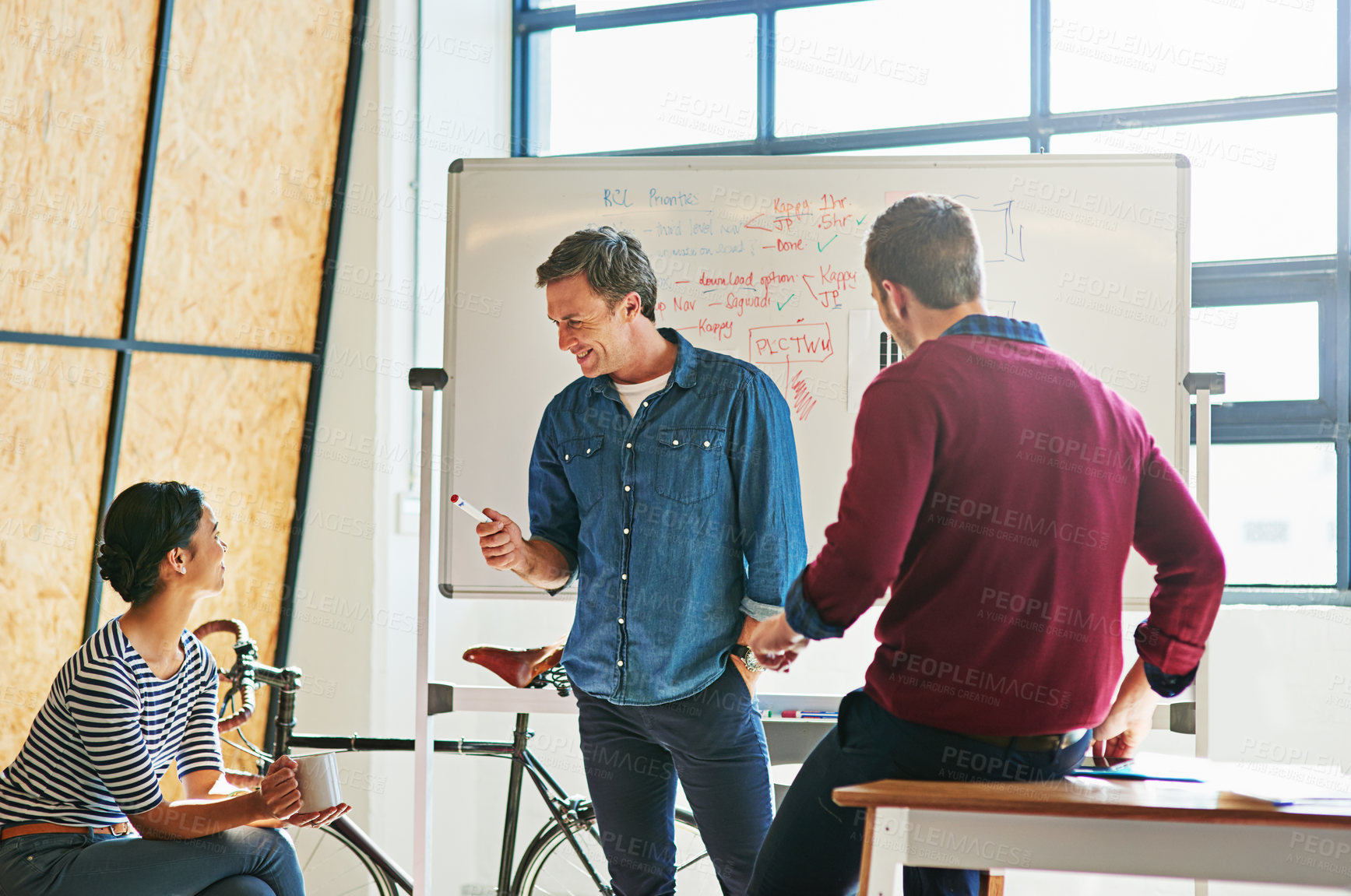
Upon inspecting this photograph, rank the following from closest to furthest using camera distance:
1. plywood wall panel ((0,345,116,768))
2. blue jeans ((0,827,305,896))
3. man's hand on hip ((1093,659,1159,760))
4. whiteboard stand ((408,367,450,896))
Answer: man's hand on hip ((1093,659,1159,760)), blue jeans ((0,827,305,896)), whiteboard stand ((408,367,450,896)), plywood wall panel ((0,345,116,768))

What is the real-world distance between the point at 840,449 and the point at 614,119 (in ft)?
5.62

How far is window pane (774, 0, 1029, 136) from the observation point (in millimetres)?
3299

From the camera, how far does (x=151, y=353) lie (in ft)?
9.87

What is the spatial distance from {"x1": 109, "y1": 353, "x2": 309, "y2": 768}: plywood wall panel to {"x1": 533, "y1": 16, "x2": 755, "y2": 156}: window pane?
1239 mm

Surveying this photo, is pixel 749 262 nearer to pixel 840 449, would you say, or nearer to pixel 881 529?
pixel 840 449

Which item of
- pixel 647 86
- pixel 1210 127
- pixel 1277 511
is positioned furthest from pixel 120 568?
pixel 1210 127

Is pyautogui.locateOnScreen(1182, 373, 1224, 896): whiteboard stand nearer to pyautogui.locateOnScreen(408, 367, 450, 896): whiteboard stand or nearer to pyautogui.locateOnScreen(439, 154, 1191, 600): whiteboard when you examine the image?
pyautogui.locateOnScreen(439, 154, 1191, 600): whiteboard

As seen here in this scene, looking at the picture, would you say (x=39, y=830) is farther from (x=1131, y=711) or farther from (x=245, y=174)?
(x=245, y=174)

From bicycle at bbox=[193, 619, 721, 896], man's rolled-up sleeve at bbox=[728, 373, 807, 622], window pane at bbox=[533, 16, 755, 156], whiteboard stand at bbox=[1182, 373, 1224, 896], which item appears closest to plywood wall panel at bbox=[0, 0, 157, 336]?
bicycle at bbox=[193, 619, 721, 896]

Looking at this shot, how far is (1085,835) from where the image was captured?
1136mm

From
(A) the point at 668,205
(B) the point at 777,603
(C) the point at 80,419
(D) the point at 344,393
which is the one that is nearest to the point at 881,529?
(B) the point at 777,603

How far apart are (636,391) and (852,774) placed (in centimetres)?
82

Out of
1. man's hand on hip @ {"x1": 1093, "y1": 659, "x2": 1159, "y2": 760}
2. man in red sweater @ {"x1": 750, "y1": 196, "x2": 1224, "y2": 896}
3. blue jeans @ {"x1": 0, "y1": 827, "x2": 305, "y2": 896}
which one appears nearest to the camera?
man in red sweater @ {"x1": 750, "y1": 196, "x2": 1224, "y2": 896}

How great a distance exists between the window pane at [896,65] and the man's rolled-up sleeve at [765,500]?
1862mm
